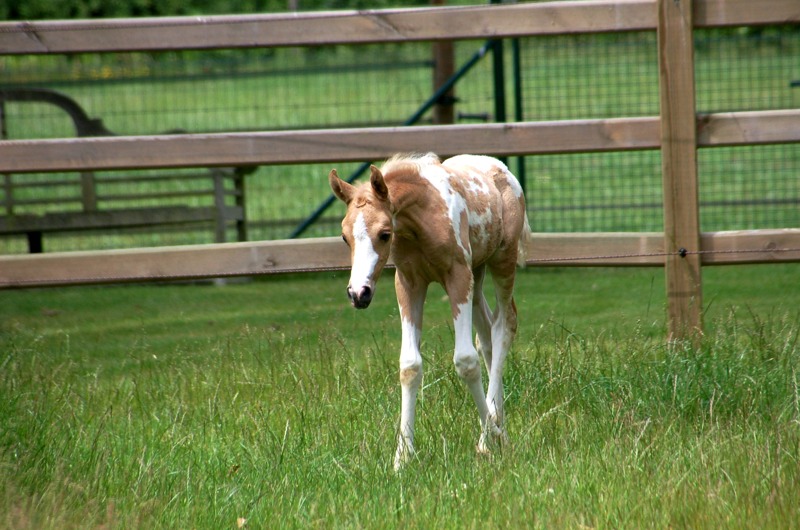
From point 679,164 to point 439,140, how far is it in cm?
126

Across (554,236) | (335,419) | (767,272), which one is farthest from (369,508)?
Answer: (767,272)

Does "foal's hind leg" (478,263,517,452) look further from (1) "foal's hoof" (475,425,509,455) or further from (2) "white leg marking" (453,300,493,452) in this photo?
(2) "white leg marking" (453,300,493,452)

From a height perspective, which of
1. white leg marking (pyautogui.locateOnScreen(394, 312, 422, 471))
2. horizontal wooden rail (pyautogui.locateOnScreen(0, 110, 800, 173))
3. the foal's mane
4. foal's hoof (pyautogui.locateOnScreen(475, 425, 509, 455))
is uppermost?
horizontal wooden rail (pyautogui.locateOnScreen(0, 110, 800, 173))

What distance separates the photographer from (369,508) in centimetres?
347

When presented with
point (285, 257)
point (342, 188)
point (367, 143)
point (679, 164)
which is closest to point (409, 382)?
point (342, 188)

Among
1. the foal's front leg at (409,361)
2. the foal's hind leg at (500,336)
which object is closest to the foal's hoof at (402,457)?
the foal's front leg at (409,361)

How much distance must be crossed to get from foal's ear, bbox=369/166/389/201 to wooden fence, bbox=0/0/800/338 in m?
1.74

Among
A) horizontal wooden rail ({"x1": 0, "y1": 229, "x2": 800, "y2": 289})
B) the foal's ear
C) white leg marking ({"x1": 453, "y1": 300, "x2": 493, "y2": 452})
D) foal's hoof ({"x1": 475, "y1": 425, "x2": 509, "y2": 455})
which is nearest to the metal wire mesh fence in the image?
horizontal wooden rail ({"x1": 0, "y1": 229, "x2": 800, "y2": 289})

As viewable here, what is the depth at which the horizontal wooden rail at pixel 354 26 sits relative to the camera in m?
5.32

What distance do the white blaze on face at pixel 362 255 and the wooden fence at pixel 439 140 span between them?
181cm

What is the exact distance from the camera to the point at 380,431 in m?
4.27

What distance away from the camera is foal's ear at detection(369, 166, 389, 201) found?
356cm

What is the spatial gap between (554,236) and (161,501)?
2.69 m

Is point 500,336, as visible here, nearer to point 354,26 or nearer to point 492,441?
point 492,441
